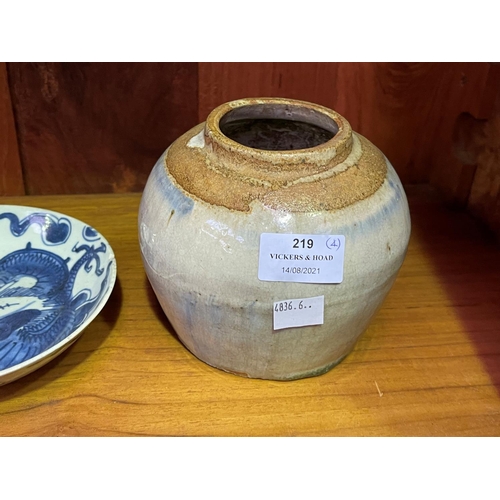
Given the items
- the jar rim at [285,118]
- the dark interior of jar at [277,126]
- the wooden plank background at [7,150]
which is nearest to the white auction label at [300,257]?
the jar rim at [285,118]

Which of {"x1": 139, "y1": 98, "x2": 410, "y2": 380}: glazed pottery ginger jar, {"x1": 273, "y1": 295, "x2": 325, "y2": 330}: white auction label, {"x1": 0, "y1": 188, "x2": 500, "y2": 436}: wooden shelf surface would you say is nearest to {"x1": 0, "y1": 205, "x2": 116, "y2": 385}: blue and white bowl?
{"x1": 0, "y1": 188, "x2": 500, "y2": 436}: wooden shelf surface

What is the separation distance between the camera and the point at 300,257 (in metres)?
0.72

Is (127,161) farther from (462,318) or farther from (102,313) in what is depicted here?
(462,318)

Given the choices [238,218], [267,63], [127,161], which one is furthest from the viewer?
[127,161]

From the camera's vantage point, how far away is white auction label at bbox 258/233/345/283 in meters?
0.71

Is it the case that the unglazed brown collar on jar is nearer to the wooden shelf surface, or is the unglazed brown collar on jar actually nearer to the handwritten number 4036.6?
the handwritten number 4036.6

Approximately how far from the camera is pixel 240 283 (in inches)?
28.5

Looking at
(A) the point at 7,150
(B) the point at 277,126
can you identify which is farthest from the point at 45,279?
(B) the point at 277,126

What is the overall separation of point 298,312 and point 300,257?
8 centimetres

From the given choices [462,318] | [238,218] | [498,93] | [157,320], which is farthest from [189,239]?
[498,93]

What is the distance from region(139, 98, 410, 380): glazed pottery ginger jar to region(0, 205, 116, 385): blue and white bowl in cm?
17

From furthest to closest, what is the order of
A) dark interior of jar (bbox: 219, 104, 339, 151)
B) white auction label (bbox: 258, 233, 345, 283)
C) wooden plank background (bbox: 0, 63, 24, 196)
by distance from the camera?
wooden plank background (bbox: 0, 63, 24, 196) < dark interior of jar (bbox: 219, 104, 339, 151) < white auction label (bbox: 258, 233, 345, 283)

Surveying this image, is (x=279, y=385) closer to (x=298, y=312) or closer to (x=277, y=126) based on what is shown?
(x=298, y=312)

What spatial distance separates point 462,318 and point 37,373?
0.72 metres
